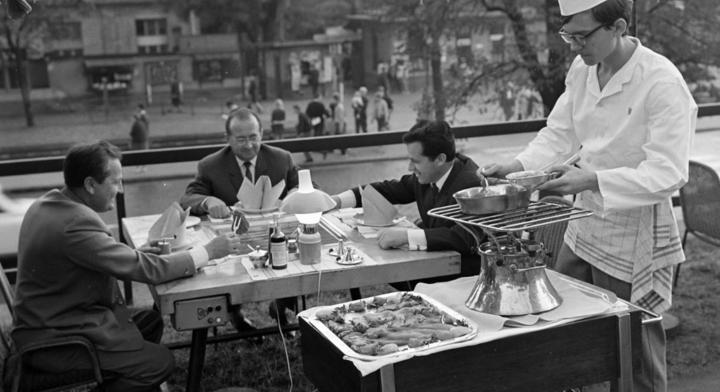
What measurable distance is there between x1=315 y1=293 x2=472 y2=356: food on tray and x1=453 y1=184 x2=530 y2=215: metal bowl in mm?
347

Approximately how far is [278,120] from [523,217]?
13784 millimetres

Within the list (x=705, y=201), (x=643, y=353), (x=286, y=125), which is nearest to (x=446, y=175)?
(x=643, y=353)

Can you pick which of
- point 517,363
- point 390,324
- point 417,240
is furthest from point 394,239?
point 517,363

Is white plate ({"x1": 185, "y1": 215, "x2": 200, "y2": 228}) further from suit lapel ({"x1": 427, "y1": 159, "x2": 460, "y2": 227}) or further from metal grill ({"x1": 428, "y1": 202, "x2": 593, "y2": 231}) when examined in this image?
metal grill ({"x1": 428, "y1": 202, "x2": 593, "y2": 231})

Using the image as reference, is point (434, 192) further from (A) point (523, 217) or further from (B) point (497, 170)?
(A) point (523, 217)

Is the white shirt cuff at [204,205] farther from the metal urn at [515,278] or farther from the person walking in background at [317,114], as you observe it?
the person walking in background at [317,114]

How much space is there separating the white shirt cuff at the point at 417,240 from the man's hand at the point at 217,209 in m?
1.21

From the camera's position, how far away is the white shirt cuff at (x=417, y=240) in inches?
142

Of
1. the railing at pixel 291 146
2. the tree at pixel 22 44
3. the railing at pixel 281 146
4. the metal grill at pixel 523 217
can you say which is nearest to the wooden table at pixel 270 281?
the metal grill at pixel 523 217

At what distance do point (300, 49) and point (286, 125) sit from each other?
1440 millimetres

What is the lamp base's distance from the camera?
3461mm

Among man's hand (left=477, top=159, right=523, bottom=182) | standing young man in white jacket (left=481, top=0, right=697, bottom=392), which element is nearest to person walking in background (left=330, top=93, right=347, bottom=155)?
standing young man in white jacket (left=481, top=0, right=697, bottom=392)

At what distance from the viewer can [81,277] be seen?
11.0ft

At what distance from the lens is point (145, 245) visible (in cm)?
379
